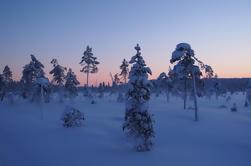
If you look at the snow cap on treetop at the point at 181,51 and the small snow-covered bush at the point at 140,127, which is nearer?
the small snow-covered bush at the point at 140,127

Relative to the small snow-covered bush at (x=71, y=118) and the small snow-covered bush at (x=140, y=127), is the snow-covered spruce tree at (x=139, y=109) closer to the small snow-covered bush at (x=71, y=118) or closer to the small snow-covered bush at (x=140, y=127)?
the small snow-covered bush at (x=140, y=127)

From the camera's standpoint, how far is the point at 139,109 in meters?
29.9

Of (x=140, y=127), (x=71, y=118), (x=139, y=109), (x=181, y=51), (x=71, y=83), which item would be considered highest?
(x=181, y=51)

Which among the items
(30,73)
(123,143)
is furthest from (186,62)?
(30,73)

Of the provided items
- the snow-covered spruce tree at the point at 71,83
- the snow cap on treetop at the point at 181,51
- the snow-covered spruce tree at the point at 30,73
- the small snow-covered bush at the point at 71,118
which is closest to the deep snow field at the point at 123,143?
the small snow-covered bush at the point at 71,118

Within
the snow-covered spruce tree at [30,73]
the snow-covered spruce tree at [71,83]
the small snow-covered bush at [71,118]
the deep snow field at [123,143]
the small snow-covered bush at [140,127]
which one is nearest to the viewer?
the deep snow field at [123,143]

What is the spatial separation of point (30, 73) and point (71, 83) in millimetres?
12697

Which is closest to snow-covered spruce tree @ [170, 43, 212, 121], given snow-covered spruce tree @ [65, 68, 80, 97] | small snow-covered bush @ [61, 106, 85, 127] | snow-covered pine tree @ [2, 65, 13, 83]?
small snow-covered bush @ [61, 106, 85, 127]

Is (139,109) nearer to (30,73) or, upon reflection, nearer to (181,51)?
(181,51)

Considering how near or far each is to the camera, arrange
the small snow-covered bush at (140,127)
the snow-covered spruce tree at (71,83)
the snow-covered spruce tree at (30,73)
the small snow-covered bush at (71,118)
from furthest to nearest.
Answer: the snow-covered spruce tree at (71,83) < the snow-covered spruce tree at (30,73) < the small snow-covered bush at (71,118) < the small snow-covered bush at (140,127)

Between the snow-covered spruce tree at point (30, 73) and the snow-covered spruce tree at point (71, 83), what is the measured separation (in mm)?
8410

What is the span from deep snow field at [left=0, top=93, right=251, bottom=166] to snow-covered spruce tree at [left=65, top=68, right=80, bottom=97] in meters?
24.2

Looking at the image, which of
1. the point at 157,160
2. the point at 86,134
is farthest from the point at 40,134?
the point at 157,160

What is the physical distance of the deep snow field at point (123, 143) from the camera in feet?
91.7
